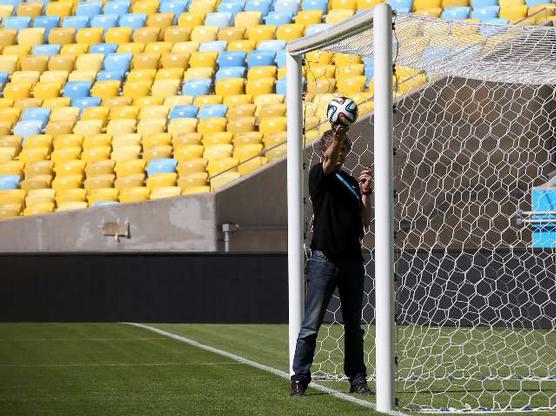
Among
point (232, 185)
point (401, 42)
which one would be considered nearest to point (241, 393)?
point (401, 42)

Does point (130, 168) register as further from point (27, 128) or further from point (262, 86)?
point (27, 128)

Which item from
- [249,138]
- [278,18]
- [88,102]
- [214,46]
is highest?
[278,18]

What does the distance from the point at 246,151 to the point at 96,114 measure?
13.3ft

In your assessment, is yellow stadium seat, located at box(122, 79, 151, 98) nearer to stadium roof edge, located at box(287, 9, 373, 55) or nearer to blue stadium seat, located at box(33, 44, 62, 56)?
blue stadium seat, located at box(33, 44, 62, 56)

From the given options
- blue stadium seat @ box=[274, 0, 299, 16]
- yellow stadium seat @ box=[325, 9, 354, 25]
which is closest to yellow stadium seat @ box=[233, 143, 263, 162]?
yellow stadium seat @ box=[325, 9, 354, 25]

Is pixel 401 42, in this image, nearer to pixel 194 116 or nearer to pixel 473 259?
pixel 473 259

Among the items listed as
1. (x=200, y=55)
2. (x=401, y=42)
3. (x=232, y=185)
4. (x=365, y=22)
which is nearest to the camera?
(x=365, y=22)

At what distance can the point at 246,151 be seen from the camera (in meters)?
20.7

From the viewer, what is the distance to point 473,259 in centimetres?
1566

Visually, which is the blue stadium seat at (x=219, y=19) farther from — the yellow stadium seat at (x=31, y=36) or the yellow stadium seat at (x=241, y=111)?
the yellow stadium seat at (x=241, y=111)

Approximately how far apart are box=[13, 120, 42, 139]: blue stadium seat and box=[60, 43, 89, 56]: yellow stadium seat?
9.84 feet

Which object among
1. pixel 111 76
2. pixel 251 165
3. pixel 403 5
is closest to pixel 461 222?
pixel 251 165

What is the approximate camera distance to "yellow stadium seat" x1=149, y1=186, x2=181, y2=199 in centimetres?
2014

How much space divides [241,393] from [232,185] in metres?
10.3
